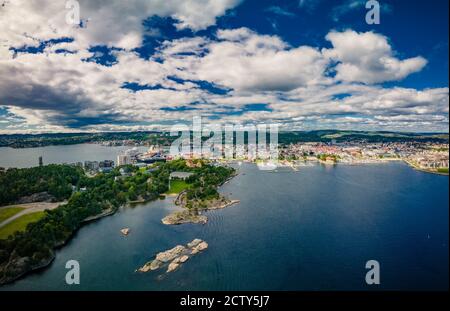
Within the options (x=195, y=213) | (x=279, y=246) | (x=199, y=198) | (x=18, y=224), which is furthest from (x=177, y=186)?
(x=279, y=246)

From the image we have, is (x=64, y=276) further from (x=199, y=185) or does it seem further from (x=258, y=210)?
(x=199, y=185)

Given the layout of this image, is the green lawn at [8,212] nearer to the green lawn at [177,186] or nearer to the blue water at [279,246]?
the blue water at [279,246]

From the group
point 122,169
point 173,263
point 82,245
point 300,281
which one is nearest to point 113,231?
point 82,245

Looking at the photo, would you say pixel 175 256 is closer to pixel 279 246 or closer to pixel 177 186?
pixel 279 246

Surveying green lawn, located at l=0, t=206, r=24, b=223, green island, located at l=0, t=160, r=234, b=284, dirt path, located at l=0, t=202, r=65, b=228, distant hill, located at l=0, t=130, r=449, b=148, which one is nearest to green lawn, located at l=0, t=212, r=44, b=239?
green island, located at l=0, t=160, r=234, b=284

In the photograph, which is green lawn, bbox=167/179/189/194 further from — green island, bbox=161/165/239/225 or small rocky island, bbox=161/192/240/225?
small rocky island, bbox=161/192/240/225

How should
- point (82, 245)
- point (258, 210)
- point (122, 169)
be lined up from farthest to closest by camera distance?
point (122, 169) < point (258, 210) < point (82, 245)
